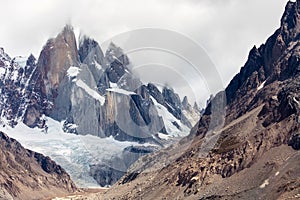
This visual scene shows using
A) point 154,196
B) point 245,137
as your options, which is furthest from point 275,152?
point 154,196

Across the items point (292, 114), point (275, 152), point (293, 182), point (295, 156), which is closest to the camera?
point (293, 182)

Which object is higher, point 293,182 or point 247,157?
point 247,157

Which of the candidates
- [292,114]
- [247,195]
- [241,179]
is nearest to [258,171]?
[241,179]

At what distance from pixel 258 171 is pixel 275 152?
452 inches

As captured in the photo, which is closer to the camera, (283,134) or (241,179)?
(241,179)

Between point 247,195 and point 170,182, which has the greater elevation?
point 170,182

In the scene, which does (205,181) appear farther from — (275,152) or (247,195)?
(247,195)

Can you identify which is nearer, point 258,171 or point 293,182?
point 293,182

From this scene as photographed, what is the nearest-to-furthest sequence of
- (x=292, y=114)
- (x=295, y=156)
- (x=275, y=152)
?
(x=295, y=156), (x=275, y=152), (x=292, y=114)

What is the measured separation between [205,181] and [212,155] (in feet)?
64.6

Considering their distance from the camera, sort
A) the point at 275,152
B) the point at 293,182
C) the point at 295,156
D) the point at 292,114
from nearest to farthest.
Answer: the point at 293,182 < the point at 295,156 < the point at 275,152 < the point at 292,114

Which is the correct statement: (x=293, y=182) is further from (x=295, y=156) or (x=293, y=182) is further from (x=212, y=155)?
(x=212, y=155)

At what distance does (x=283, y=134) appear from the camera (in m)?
181

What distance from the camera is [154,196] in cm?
19450
